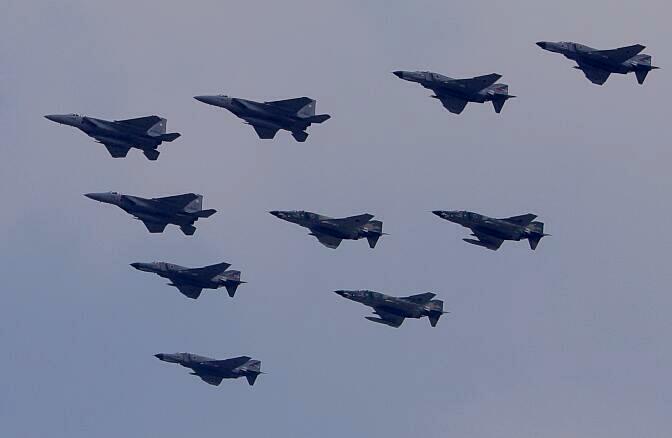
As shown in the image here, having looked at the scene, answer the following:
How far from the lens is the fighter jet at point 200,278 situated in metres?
172

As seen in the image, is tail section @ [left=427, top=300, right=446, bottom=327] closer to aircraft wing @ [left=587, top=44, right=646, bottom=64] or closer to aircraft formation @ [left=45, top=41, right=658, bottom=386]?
aircraft formation @ [left=45, top=41, right=658, bottom=386]

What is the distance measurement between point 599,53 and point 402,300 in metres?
31.1

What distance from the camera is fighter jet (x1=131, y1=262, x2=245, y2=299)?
172500 millimetres

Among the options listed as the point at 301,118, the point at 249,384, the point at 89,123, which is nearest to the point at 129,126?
the point at 89,123

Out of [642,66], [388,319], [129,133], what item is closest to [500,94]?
[642,66]

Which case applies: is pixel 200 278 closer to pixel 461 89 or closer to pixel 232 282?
pixel 232 282

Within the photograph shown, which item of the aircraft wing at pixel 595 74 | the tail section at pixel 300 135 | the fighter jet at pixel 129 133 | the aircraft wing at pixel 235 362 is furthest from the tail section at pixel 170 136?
the aircraft wing at pixel 595 74

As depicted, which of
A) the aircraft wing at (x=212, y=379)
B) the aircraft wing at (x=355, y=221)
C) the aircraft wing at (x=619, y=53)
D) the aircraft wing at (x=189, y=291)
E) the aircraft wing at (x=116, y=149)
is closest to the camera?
the aircraft wing at (x=619, y=53)

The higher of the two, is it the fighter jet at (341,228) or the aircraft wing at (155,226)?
the fighter jet at (341,228)

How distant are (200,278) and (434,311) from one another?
75.5 feet

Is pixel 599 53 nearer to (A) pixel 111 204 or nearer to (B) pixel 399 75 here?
(B) pixel 399 75

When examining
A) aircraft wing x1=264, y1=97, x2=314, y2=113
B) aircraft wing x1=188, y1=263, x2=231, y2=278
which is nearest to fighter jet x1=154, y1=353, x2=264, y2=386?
aircraft wing x1=188, y1=263, x2=231, y2=278

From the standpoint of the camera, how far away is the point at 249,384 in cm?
17588

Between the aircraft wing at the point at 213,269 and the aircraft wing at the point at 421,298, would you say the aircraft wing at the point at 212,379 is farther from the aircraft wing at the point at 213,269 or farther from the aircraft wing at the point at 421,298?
the aircraft wing at the point at 421,298
